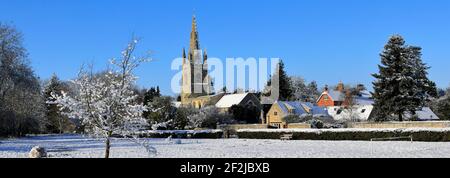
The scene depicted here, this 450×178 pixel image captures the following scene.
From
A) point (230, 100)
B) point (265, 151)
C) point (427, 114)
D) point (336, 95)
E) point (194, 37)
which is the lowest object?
point (265, 151)

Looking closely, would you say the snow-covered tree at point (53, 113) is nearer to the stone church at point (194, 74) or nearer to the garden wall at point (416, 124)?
the stone church at point (194, 74)

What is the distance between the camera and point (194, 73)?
439 ft

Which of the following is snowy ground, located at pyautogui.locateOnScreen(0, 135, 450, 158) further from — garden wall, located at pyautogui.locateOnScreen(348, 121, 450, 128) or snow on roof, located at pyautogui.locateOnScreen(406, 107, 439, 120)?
snow on roof, located at pyautogui.locateOnScreen(406, 107, 439, 120)

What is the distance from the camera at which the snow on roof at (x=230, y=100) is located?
99812mm

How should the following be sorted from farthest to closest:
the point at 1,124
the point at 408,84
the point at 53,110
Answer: the point at 53,110 → the point at 408,84 → the point at 1,124

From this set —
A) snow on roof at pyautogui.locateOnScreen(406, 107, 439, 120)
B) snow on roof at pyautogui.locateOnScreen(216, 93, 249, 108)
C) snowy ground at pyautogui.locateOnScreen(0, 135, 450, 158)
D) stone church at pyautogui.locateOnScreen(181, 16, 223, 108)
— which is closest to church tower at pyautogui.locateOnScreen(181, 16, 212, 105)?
stone church at pyautogui.locateOnScreen(181, 16, 223, 108)

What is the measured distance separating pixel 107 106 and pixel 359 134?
29.0 meters

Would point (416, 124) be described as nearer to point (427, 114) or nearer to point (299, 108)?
point (427, 114)

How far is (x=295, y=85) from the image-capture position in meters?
119

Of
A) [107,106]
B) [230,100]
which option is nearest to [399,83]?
[107,106]

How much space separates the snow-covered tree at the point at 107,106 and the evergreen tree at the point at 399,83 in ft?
120
